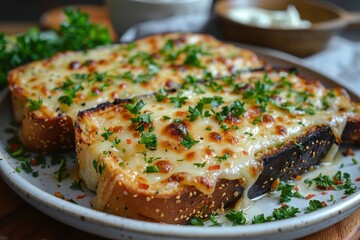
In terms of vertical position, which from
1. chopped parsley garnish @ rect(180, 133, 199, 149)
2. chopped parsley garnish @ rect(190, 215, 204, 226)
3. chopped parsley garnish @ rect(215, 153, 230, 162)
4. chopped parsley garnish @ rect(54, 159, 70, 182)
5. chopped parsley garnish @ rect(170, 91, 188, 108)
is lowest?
chopped parsley garnish @ rect(54, 159, 70, 182)

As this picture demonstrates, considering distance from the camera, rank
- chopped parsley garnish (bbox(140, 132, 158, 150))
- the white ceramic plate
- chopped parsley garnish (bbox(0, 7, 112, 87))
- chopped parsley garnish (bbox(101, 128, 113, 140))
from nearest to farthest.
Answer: the white ceramic plate → chopped parsley garnish (bbox(140, 132, 158, 150)) → chopped parsley garnish (bbox(101, 128, 113, 140)) → chopped parsley garnish (bbox(0, 7, 112, 87))

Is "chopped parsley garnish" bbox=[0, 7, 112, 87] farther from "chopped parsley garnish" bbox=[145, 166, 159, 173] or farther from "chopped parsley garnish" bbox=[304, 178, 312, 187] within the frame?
"chopped parsley garnish" bbox=[304, 178, 312, 187]

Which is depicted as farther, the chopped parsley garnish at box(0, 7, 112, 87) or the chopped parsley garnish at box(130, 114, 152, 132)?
the chopped parsley garnish at box(0, 7, 112, 87)

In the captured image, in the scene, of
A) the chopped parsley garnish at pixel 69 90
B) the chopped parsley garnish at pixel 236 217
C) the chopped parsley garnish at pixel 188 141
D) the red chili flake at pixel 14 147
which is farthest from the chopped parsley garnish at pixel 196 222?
the red chili flake at pixel 14 147

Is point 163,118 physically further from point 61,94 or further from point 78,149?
point 61,94

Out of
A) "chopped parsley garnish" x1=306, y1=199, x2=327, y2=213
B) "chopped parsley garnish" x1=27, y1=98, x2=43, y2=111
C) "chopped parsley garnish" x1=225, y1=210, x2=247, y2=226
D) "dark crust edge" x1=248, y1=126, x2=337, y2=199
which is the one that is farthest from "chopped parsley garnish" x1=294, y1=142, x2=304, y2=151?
"chopped parsley garnish" x1=27, y1=98, x2=43, y2=111

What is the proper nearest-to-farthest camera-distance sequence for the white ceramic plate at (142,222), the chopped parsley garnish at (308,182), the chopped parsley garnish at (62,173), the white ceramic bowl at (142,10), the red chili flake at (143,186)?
the white ceramic plate at (142,222)
the red chili flake at (143,186)
the chopped parsley garnish at (62,173)
the chopped parsley garnish at (308,182)
the white ceramic bowl at (142,10)

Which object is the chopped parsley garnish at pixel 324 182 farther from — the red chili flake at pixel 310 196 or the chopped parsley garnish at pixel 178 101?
the chopped parsley garnish at pixel 178 101
